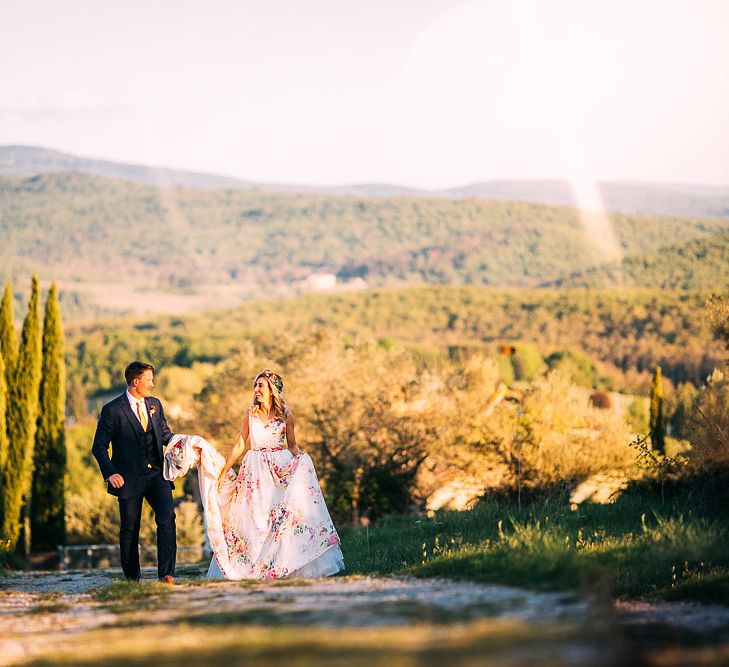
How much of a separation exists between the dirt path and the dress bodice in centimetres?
264

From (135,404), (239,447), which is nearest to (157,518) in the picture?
(135,404)

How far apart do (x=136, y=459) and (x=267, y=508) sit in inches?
66.5

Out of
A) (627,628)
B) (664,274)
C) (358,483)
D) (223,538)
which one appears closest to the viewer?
(627,628)

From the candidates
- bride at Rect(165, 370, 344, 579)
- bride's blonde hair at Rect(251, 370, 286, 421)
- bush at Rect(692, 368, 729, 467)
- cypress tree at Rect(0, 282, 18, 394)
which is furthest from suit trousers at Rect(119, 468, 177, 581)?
cypress tree at Rect(0, 282, 18, 394)

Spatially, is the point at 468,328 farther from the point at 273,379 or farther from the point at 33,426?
the point at 273,379

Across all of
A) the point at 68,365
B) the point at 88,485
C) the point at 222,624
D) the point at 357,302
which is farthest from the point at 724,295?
the point at 357,302

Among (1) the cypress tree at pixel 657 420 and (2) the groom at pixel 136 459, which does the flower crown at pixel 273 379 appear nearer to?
(2) the groom at pixel 136 459

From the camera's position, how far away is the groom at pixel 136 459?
10422 millimetres

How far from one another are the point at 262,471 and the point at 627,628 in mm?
6188

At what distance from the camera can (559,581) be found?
7219 mm

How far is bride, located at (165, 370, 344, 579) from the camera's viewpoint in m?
11.4

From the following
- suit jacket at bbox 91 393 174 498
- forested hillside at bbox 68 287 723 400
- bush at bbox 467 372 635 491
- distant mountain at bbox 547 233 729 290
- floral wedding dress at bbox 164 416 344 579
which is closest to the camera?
suit jacket at bbox 91 393 174 498

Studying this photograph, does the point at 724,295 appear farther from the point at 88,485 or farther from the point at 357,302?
the point at 357,302

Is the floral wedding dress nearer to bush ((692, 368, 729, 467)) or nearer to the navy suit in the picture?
the navy suit
